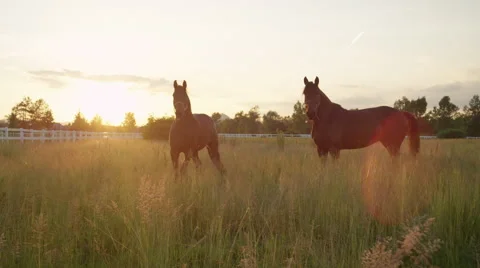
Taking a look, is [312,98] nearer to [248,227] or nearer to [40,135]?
[248,227]

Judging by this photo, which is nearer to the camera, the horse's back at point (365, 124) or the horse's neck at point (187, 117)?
the horse's neck at point (187, 117)

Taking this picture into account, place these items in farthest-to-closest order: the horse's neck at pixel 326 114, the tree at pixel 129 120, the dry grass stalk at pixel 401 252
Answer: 1. the tree at pixel 129 120
2. the horse's neck at pixel 326 114
3. the dry grass stalk at pixel 401 252

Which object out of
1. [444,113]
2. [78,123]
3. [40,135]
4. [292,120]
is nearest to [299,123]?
[292,120]

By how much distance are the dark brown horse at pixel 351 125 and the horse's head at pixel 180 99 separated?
9.85 feet

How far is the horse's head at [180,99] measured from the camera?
7.36m

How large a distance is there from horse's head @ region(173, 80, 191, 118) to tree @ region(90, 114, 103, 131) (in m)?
85.3

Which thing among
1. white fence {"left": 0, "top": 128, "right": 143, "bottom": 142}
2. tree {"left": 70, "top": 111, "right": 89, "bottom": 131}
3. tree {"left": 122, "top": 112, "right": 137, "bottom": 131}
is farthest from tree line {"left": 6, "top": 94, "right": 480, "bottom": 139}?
white fence {"left": 0, "top": 128, "right": 143, "bottom": 142}

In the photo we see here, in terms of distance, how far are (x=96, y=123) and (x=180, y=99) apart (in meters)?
94.1

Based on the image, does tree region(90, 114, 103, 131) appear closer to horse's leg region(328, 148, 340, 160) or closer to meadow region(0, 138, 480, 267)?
horse's leg region(328, 148, 340, 160)

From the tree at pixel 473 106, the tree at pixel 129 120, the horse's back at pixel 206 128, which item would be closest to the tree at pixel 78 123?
the tree at pixel 129 120

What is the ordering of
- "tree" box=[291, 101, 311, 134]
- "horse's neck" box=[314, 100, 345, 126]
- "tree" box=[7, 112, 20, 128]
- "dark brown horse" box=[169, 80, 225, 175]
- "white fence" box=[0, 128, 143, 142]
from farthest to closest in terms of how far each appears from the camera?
"tree" box=[291, 101, 311, 134], "tree" box=[7, 112, 20, 128], "white fence" box=[0, 128, 143, 142], "horse's neck" box=[314, 100, 345, 126], "dark brown horse" box=[169, 80, 225, 175]

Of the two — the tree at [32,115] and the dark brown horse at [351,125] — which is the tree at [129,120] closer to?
the tree at [32,115]

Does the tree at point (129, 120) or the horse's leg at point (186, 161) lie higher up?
the tree at point (129, 120)

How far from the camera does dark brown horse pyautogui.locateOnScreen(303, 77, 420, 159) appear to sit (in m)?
8.80
